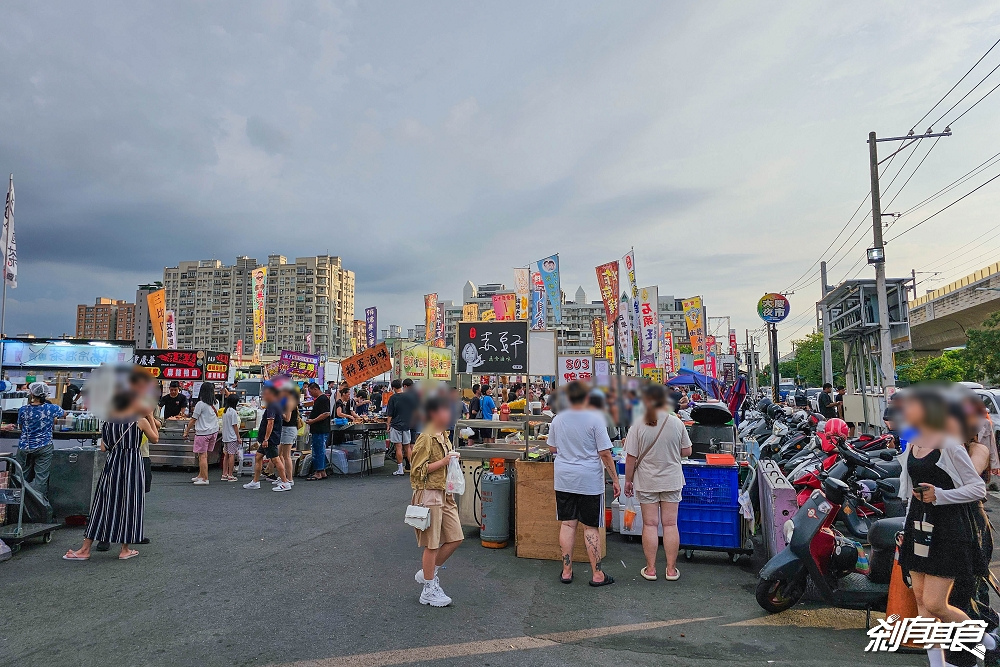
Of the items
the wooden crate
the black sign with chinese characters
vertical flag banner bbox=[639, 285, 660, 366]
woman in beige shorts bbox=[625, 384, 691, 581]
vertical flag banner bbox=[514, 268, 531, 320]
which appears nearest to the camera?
woman in beige shorts bbox=[625, 384, 691, 581]

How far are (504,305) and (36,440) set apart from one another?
80.3 feet

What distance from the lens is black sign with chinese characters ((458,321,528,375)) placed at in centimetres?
765

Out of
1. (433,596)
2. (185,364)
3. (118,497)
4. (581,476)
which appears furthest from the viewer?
(185,364)

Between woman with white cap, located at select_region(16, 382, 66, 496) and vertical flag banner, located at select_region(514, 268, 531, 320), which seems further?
vertical flag banner, located at select_region(514, 268, 531, 320)

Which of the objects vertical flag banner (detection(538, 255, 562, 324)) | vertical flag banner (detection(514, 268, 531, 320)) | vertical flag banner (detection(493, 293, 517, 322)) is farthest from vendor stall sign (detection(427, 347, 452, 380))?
vertical flag banner (detection(493, 293, 517, 322))

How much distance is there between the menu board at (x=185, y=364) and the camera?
13.2 meters

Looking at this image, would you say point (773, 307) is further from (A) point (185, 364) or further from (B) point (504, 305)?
(A) point (185, 364)

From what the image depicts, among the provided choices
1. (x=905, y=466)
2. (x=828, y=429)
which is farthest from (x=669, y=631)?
(x=828, y=429)

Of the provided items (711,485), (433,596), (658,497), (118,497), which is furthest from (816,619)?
(118,497)

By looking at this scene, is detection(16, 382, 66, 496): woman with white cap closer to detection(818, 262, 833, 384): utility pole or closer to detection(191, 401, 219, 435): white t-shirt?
detection(191, 401, 219, 435): white t-shirt

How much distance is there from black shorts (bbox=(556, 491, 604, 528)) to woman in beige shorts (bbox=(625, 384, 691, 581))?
324 mm

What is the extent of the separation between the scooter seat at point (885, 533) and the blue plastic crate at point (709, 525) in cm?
144

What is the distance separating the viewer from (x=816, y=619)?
175 inches

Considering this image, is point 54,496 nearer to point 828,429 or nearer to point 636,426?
point 636,426
